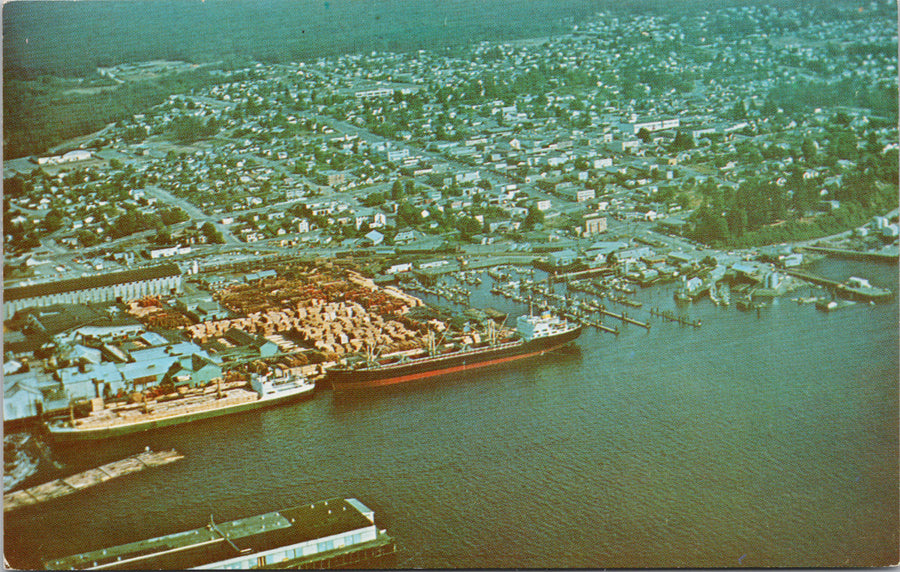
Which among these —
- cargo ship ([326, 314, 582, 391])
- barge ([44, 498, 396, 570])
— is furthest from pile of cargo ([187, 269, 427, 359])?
barge ([44, 498, 396, 570])

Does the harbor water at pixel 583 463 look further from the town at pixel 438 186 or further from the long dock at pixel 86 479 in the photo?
the town at pixel 438 186

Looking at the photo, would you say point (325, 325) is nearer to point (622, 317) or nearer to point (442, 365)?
point (442, 365)

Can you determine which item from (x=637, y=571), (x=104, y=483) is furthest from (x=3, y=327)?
(x=637, y=571)

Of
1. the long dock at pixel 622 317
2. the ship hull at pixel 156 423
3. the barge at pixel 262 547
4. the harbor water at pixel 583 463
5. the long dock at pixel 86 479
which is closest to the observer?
the barge at pixel 262 547

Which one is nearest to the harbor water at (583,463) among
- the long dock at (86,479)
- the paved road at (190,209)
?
the long dock at (86,479)

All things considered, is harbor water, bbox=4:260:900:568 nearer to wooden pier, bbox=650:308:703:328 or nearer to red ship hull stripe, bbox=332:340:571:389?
red ship hull stripe, bbox=332:340:571:389

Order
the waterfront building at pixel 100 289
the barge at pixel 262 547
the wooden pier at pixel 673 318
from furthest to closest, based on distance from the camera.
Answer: the wooden pier at pixel 673 318
the waterfront building at pixel 100 289
the barge at pixel 262 547

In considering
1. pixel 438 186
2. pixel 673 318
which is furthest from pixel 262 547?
pixel 673 318

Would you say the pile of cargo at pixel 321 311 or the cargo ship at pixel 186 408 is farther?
the pile of cargo at pixel 321 311
